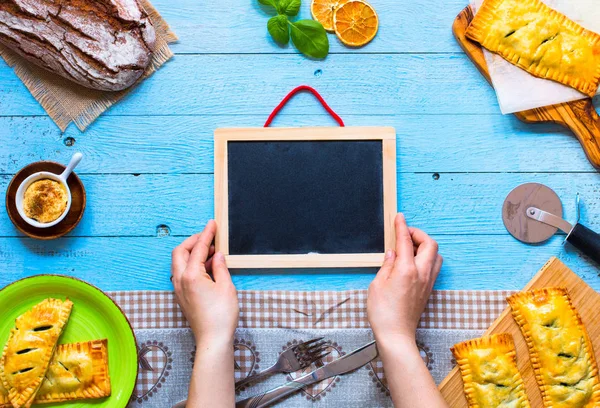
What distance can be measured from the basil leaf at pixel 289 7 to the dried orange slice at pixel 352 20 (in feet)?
0.38

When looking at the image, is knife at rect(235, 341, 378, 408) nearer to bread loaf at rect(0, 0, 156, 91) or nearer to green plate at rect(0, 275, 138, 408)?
green plate at rect(0, 275, 138, 408)

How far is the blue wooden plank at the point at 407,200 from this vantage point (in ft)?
5.59

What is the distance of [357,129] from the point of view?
1.64 meters

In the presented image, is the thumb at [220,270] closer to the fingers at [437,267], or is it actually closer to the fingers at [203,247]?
the fingers at [203,247]

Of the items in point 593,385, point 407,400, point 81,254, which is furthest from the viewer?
point 81,254

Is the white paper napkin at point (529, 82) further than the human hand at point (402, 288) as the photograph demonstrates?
Yes

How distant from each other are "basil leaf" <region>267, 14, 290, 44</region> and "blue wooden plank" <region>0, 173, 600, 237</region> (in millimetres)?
468

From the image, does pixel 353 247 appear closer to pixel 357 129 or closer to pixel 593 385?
pixel 357 129

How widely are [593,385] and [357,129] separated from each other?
3.27 feet

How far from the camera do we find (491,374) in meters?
1.58

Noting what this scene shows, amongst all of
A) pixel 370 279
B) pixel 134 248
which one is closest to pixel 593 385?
pixel 370 279

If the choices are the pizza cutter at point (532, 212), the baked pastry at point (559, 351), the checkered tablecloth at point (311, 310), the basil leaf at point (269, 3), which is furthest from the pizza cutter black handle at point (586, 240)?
the basil leaf at point (269, 3)

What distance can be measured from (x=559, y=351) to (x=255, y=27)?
1.31m

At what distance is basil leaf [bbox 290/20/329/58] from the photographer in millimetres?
1657
